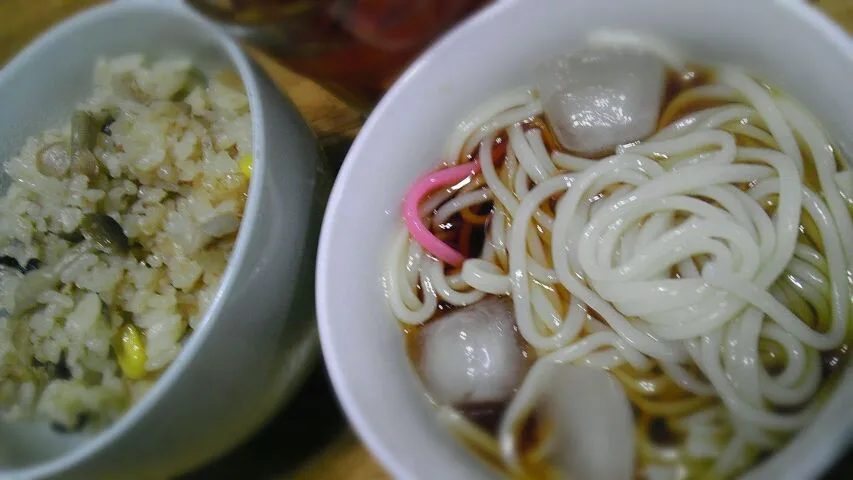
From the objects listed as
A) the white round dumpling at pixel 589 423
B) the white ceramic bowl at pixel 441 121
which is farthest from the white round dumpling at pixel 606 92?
the white round dumpling at pixel 589 423

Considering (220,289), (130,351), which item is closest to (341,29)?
(220,289)

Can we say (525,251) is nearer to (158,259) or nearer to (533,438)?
(533,438)

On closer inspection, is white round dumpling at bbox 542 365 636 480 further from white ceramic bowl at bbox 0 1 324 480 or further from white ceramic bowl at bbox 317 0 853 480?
white ceramic bowl at bbox 0 1 324 480

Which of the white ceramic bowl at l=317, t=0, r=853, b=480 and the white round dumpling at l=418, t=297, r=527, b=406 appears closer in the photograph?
the white ceramic bowl at l=317, t=0, r=853, b=480

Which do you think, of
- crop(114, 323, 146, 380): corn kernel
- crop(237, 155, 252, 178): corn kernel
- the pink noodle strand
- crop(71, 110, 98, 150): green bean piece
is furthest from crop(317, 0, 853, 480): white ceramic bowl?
crop(71, 110, 98, 150): green bean piece

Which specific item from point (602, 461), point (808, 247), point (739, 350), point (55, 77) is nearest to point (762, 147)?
point (808, 247)

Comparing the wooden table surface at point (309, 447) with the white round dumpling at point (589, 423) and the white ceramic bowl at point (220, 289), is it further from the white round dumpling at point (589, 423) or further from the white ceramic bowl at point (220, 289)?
the white round dumpling at point (589, 423)
